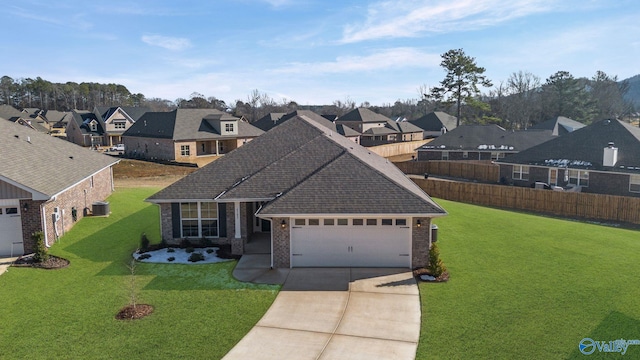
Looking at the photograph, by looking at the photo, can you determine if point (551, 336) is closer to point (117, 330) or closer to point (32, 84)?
point (117, 330)

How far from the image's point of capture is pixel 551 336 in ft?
37.7

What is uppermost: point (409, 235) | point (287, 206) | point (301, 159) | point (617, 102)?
point (617, 102)

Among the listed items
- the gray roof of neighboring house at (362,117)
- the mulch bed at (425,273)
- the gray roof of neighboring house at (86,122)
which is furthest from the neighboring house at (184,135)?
the mulch bed at (425,273)

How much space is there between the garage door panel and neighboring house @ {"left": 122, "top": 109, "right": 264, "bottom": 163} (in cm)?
3677

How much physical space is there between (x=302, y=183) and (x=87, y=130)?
212ft

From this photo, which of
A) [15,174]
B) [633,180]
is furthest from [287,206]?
[633,180]

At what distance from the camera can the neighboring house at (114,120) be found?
71562mm

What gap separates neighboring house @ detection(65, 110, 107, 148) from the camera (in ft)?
231

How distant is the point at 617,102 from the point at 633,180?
Result: 94327mm

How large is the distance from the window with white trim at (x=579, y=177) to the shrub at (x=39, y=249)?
1362 inches

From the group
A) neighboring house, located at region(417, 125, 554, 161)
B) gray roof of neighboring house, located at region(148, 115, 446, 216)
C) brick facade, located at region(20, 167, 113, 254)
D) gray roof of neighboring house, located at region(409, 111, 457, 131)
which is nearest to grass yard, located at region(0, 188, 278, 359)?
brick facade, located at region(20, 167, 113, 254)

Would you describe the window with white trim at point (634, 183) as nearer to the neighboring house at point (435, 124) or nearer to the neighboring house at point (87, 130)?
the neighboring house at point (435, 124)

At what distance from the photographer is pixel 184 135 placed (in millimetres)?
51031

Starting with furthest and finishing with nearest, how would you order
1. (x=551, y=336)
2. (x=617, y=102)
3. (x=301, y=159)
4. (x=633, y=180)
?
(x=617, y=102) → (x=633, y=180) → (x=301, y=159) → (x=551, y=336)
